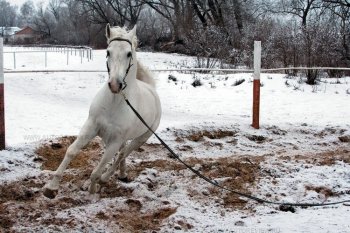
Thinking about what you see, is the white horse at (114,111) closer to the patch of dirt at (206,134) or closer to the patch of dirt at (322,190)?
the patch of dirt at (322,190)

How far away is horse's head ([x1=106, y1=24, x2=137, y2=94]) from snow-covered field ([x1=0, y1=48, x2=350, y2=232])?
47.6 inches

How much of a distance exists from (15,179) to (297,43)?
1396cm

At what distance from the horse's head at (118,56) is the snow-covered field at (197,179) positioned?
1208 mm

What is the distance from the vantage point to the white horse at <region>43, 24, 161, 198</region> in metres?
4.00

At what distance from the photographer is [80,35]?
63.0 meters

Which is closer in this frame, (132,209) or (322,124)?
(132,209)

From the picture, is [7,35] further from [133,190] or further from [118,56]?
[118,56]

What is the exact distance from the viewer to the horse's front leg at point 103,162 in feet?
14.4

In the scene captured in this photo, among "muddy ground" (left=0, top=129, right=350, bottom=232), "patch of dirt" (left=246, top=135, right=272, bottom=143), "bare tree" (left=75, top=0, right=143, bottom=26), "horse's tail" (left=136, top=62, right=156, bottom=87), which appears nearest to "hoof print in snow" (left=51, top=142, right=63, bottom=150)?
"muddy ground" (left=0, top=129, right=350, bottom=232)

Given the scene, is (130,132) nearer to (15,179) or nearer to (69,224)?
(69,224)

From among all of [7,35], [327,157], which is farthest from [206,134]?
[7,35]

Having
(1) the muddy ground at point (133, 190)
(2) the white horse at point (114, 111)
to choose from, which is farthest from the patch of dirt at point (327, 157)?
(2) the white horse at point (114, 111)

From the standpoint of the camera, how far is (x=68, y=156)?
4223 mm

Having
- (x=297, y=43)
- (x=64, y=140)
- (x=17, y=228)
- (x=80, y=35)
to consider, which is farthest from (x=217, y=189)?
(x=80, y=35)
